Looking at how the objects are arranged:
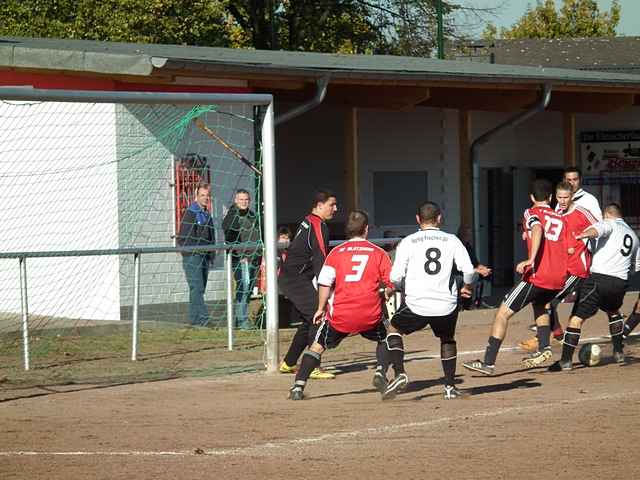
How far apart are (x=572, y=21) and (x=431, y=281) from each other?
6069 cm

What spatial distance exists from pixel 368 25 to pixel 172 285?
25547mm

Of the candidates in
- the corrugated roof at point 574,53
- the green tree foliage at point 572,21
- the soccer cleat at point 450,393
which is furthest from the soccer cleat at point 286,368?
the green tree foliage at point 572,21

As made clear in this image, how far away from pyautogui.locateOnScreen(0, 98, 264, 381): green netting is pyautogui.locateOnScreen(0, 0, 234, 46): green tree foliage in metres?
18.7

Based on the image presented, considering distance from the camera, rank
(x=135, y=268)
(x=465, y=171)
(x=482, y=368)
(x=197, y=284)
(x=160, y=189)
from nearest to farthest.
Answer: (x=482, y=368) < (x=135, y=268) < (x=197, y=284) < (x=160, y=189) < (x=465, y=171)

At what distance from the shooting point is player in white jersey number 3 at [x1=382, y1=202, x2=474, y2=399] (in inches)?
410

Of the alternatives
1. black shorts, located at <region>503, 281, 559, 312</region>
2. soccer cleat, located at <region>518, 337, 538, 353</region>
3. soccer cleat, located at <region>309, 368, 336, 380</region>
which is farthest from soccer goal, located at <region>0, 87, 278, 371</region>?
black shorts, located at <region>503, 281, 559, 312</region>

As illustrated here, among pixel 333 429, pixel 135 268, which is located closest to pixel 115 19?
pixel 135 268

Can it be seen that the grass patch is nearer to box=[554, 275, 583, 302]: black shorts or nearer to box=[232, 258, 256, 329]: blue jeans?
box=[232, 258, 256, 329]: blue jeans

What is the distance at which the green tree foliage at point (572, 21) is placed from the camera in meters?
67.9

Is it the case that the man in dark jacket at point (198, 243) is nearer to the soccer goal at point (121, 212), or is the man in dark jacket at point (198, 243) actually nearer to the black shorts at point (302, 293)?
the soccer goal at point (121, 212)

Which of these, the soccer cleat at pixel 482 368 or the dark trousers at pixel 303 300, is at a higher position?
the dark trousers at pixel 303 300

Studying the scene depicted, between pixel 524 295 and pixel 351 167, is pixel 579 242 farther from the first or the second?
pixel 351 167

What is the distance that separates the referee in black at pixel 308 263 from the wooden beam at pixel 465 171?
1038 cm

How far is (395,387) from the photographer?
34.3ft
